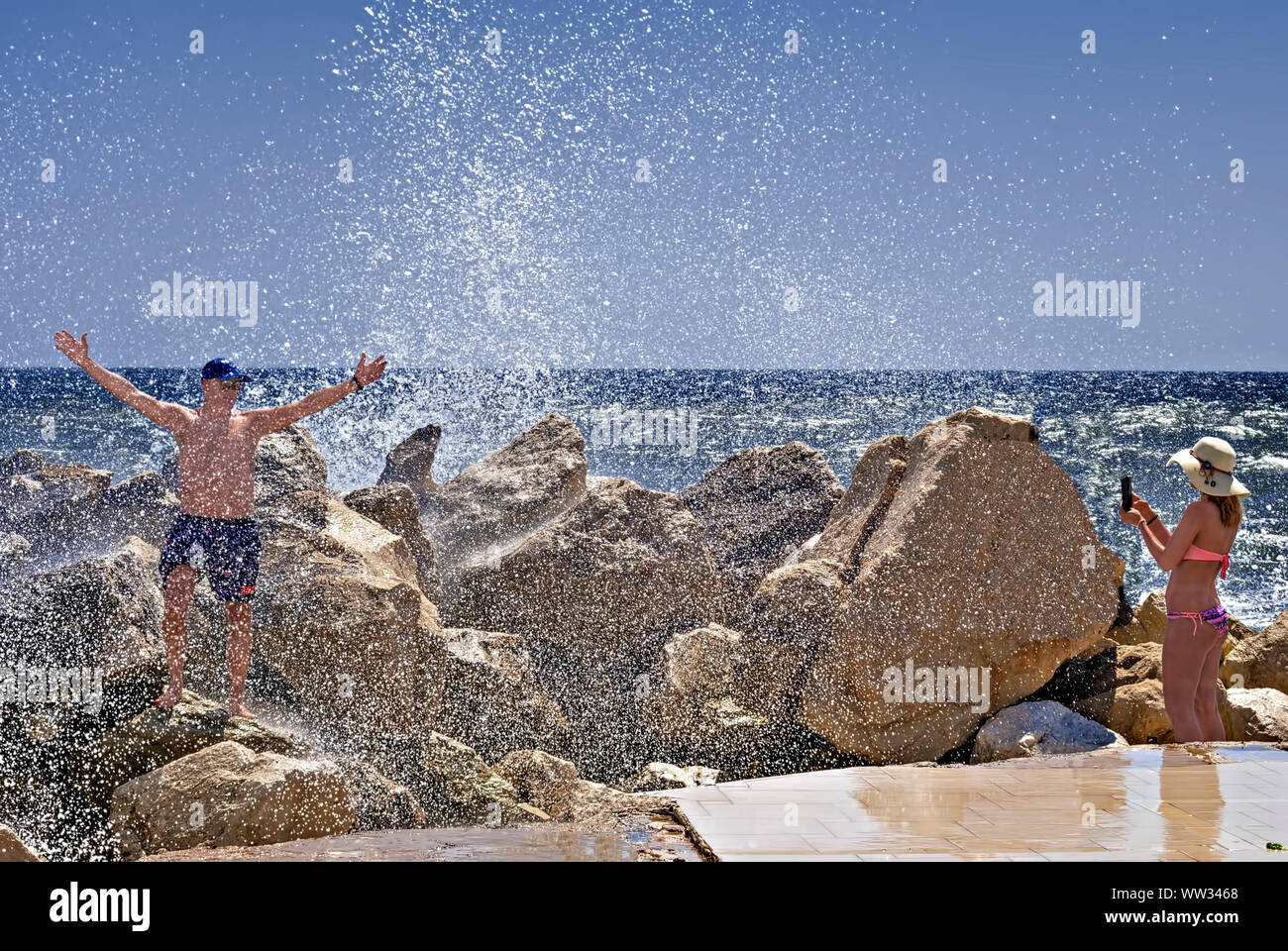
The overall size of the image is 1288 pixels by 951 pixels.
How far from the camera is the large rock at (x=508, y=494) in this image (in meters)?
7.92

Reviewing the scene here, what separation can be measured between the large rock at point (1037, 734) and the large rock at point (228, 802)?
128 inches

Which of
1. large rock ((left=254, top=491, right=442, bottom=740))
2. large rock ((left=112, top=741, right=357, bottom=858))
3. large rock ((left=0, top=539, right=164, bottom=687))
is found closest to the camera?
large rock ((left=112, top=741, right=357, bottom=858))

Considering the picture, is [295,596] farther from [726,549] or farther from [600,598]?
[726,549]

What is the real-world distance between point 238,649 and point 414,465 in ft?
13.6

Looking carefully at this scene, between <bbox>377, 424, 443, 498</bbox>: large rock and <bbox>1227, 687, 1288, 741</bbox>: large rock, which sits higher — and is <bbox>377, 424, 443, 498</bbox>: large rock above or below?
above

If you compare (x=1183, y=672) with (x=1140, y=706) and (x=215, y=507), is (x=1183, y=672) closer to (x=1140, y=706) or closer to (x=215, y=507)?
(x=1140, y=706)

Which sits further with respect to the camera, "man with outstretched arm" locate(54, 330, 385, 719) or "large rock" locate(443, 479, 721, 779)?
"large rock" locate(443, 479, 721, 779)

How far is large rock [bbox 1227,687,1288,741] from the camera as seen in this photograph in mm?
6156

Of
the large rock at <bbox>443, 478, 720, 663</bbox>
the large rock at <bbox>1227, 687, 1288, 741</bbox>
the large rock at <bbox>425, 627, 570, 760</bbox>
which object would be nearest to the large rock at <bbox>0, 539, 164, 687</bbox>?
the large rock at <bbox>425, 627, 570, 760</bbox>

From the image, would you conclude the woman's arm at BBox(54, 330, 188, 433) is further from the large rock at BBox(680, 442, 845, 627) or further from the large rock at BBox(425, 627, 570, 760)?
the large rock at BBox(680, 442, 845, 627)

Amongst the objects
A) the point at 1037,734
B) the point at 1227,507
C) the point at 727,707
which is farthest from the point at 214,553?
the point at 1227,507

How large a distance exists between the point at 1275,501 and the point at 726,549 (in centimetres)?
1960
